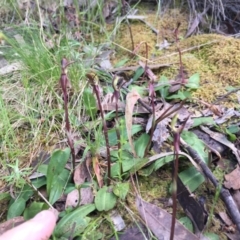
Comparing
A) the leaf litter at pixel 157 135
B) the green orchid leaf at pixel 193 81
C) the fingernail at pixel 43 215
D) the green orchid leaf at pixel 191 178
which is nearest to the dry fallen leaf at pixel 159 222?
the leaf litter at pixel 157 135

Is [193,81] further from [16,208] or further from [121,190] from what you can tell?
[16,208]

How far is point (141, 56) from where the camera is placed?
1.89 m

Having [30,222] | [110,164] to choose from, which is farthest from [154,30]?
[30,222]

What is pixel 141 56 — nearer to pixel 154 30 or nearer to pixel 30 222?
pixel 154 30

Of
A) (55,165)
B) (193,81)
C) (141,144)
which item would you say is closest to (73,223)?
(55,165)

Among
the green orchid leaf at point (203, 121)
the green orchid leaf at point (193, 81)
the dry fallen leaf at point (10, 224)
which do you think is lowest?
the dry fallen leaf at point (10, 224)

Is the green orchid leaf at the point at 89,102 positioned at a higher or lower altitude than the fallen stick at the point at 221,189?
higher

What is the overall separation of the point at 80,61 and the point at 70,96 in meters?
0.19

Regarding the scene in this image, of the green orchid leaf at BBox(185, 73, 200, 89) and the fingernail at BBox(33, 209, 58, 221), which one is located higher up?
the green orchid leaf at BBox(185, 73, 200, 89)

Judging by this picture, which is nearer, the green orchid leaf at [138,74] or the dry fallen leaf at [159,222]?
the dry fallen leaf at [159,222]

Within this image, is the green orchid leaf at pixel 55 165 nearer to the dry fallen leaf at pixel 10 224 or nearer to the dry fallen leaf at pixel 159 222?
the dry fallen leaf at pixel 10 224

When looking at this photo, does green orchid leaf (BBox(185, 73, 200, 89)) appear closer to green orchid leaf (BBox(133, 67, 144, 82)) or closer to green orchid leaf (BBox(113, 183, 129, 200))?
green orchid leaf (BBox(133, 67, 144, 82))

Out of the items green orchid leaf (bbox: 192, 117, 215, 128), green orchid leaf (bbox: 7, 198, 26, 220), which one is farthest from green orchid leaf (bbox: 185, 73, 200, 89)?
green orchid leaf (bbox: 7, 198, 26, 220)

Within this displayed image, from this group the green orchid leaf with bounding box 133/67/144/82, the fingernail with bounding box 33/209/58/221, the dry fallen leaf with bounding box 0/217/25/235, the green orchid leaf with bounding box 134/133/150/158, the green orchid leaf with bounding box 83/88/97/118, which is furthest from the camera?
the green orchid leaf with bounding box 133/67/144/82
